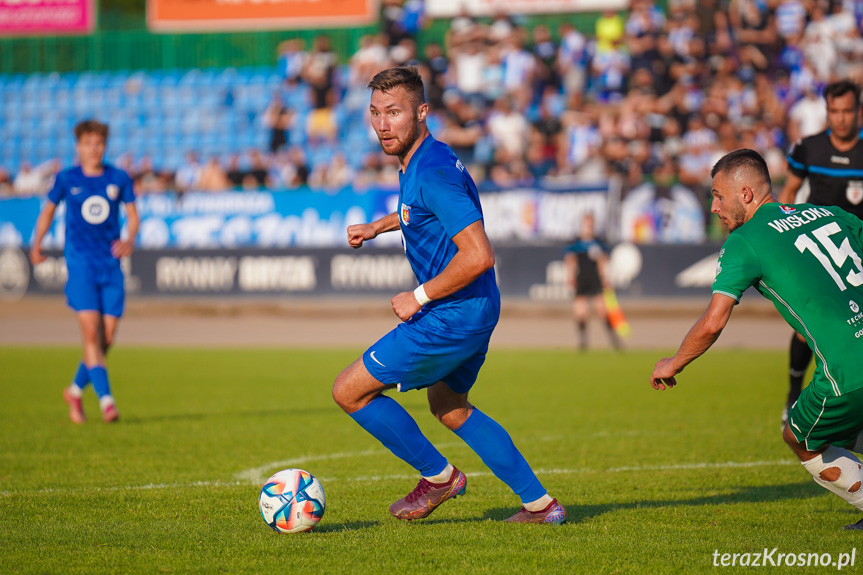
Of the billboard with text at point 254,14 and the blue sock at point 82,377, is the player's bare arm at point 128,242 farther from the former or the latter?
the billboard with text at point 254,14

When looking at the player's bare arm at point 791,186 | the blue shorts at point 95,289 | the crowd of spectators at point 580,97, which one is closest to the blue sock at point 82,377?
the blue shorts at point 95,289

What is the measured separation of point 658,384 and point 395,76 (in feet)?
6.36

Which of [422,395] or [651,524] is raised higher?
[651,524]

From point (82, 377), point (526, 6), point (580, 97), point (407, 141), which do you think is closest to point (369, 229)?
point (407, 141)

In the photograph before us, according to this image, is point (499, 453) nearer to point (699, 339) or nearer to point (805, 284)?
point (699, 339)

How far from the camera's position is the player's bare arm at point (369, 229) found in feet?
17.5

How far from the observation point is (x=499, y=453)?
5227 mm

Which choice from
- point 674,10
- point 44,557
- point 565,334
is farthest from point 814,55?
point 44,557

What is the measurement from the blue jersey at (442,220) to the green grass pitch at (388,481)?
115cm

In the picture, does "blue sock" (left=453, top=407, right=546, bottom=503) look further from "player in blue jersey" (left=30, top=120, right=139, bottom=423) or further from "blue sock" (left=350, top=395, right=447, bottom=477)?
"player in blue jersey" (left=30, top=120, right=139, bottom=423)

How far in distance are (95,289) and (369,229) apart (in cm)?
464

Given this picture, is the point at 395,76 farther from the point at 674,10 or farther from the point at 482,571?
the point at 674,10

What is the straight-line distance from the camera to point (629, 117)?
2178 cm

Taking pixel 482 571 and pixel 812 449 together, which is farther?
pixel 812 449
